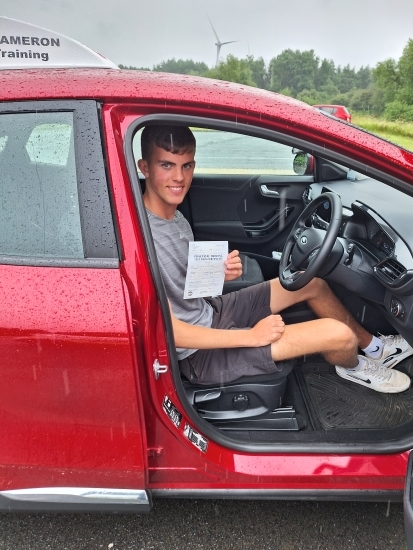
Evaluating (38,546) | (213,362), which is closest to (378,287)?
(213,362)

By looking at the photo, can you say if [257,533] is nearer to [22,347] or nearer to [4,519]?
[4,519]

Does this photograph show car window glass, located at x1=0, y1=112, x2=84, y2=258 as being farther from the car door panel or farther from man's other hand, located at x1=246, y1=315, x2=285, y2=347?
the car door panel

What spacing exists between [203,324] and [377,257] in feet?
2.47

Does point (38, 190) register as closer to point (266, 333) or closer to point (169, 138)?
point (169, 138)

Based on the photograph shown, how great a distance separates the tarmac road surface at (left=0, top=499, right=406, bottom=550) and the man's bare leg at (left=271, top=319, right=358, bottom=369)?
57cm

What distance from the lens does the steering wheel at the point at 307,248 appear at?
1.64 metres

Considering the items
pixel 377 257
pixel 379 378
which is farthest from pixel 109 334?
pixel 379 378

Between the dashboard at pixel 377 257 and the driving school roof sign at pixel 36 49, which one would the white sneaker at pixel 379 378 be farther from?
the driving school roof sign at pixel 36 49

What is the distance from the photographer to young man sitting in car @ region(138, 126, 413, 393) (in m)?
1.51

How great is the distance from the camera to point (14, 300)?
A: 3.76 ft

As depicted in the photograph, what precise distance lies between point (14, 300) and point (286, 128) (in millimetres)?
872

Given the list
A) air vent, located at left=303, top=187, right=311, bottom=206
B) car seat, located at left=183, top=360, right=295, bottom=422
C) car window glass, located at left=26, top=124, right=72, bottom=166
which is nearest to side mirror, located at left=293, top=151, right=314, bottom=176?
air vent, located at left=303, top=187, right=311, bottom=206

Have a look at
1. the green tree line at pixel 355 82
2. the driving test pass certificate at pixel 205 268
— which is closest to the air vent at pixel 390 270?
the driving test pass certificate at pixel 205 268

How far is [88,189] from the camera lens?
117 cm
